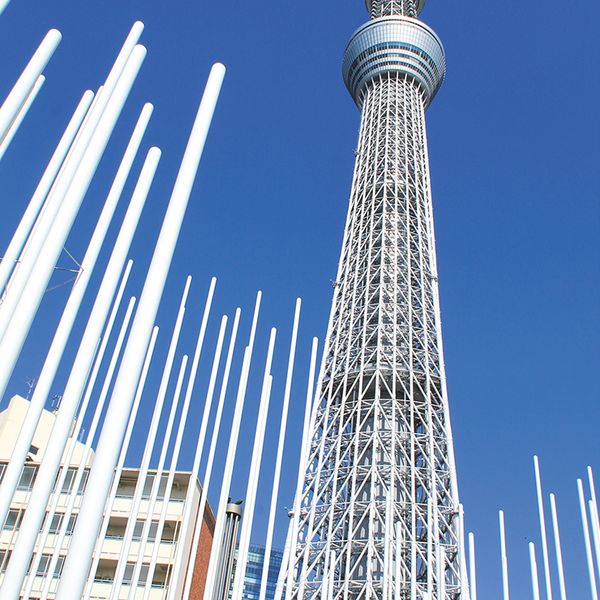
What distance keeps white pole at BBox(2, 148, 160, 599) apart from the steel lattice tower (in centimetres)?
1398

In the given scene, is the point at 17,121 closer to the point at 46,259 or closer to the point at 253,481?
the point at 46,259

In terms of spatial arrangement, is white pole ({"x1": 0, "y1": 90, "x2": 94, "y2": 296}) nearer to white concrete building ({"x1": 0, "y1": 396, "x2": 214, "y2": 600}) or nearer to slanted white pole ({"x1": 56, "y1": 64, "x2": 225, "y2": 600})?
slanted white pole ({"x1": 56, "y1": 64, "x2": 225, "y2": 600})

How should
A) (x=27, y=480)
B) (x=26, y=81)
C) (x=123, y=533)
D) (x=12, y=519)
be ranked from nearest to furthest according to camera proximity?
1. (x=26, y=81)
2. (x=12, y=519)
3. (x=27, y=480)
4. (x=123, y=533)

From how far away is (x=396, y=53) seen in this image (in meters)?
54.0

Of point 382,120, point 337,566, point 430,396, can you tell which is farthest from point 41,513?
point 382,120

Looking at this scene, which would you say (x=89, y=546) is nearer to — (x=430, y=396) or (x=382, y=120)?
(x=430, y=396)

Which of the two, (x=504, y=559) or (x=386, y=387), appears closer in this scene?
(x=504, y=559)

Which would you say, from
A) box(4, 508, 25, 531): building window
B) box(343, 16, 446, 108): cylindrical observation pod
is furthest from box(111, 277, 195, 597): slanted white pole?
box(343, 16, 446, 108): cylindrical observation pod

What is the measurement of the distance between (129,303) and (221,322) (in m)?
2.50

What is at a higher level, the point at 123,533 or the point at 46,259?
the point at 123,533

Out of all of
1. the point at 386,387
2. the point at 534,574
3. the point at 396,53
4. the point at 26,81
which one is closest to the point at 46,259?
the point at 26,81

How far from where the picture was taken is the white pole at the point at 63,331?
8898mm

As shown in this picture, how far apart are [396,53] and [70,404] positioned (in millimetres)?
51671

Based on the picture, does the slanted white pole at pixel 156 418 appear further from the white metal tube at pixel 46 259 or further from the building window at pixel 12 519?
the building window at pixel 12 519
